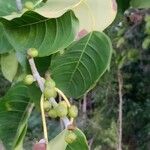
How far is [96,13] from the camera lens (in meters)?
0.52

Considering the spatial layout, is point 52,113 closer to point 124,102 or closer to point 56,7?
point 56,7

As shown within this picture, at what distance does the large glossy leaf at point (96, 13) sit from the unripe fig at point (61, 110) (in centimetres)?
9

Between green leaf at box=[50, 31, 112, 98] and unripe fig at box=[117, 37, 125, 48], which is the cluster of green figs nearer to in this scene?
green leaf at box=[50, 31, 112, 98]

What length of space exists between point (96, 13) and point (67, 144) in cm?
14

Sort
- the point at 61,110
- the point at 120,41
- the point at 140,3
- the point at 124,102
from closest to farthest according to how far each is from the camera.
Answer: the point at 61,110, the point at 140,3, the point at 120,41, the point at 124,102

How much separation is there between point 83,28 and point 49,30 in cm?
4

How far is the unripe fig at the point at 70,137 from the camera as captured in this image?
484mm

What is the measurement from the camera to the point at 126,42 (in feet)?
12.2

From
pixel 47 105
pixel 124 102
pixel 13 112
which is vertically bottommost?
pixel 124 102

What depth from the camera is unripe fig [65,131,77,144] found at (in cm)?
48

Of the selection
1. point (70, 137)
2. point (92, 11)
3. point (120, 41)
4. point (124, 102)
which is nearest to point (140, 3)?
point (92, 11)

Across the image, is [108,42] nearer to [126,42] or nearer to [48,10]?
[48,10]

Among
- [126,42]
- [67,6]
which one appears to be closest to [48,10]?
[67,6]

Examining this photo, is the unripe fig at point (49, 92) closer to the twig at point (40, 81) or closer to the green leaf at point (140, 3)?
the twig at point (40, 81)
